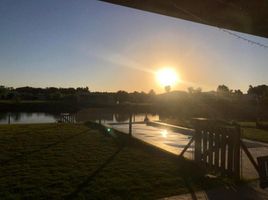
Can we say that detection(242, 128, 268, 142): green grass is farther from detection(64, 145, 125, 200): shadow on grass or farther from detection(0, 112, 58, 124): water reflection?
detection(0, 112, 58, 124): water reflection

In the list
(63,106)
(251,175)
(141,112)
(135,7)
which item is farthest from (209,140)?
(63,106)

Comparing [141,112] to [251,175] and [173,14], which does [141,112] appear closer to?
[251,175]

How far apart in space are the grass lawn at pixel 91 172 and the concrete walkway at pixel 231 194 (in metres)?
0.27

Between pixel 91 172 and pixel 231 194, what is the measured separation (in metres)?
3.08

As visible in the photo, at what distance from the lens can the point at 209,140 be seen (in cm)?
752

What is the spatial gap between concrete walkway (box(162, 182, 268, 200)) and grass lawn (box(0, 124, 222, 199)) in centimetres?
27

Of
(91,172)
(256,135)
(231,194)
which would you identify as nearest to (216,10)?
(231,194)

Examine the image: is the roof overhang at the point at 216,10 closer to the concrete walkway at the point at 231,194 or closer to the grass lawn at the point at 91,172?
the concrete walkway at the point at 231,194

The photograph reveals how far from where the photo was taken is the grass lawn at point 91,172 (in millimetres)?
5690

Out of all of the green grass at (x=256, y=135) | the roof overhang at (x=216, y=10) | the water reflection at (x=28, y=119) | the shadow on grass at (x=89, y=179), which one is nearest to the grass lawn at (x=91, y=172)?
the shadow on grass at (x=89, y=179)

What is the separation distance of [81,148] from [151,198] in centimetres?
506

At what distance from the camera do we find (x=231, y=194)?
5.93 meters

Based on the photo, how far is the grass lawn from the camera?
5.69 m

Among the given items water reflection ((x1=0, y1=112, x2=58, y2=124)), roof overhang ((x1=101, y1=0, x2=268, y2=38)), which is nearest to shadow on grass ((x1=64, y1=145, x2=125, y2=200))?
roof overhang ((x1=101, y1=0, x2=268, y2=38))
